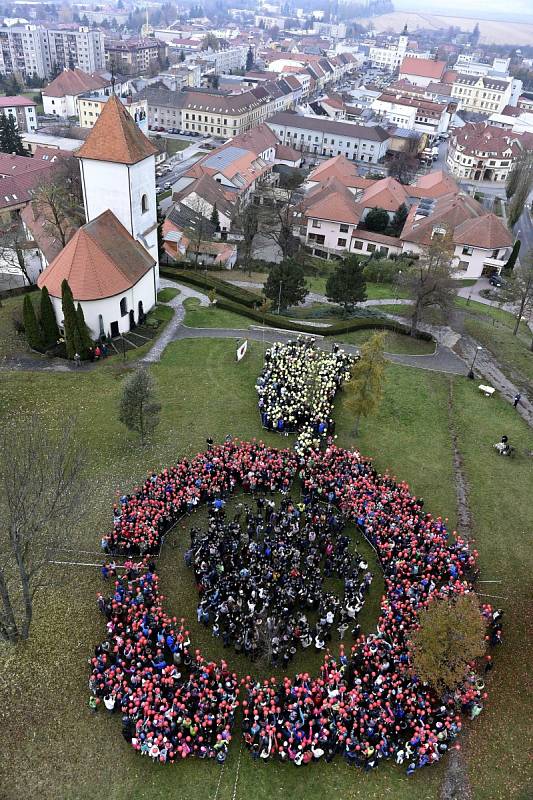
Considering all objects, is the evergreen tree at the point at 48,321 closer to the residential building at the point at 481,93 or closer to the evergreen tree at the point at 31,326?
the evergreen tree at the point at 31,326

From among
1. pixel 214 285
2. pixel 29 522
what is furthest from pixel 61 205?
pixel 29 522

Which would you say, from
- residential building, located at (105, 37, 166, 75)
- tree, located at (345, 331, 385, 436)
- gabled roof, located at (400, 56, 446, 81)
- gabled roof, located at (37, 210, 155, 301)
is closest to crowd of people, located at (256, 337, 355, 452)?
tree, located at (345, 331, 385, 436)

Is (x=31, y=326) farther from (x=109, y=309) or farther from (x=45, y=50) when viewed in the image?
(x=45, y=50)

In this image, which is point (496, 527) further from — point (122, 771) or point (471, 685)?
point (122, 771)

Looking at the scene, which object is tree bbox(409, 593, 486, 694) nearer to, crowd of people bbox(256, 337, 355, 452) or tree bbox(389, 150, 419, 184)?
crowd of people bbox(256, 337, 355, 452)

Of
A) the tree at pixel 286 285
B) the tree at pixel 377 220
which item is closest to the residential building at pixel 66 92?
the tree at pixel 377 220

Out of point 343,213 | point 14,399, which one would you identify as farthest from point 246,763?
point 343,213
